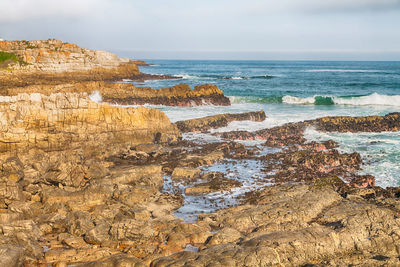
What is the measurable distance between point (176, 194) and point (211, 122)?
47.3 feet

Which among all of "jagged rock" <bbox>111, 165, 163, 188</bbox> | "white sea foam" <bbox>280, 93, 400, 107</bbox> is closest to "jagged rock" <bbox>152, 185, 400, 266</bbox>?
"jagged rock" <bbox>111, 165, 163, 188</bbox>

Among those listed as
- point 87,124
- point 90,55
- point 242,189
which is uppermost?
point 90,55

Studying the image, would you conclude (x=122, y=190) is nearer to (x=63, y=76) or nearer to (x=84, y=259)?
(x=84, y=259)

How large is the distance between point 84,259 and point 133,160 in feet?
33.9

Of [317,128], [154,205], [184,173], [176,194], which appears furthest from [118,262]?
[317,128]

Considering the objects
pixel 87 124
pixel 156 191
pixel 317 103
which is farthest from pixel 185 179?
pixel 317 103

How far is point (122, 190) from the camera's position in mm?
14648

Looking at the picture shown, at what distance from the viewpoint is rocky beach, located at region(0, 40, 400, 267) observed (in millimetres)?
9305

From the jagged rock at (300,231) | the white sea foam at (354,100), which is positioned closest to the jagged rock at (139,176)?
the jagged rock at (300,231)

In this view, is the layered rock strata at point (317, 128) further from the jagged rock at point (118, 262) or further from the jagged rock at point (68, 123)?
the jagged rock at point (118, 262)

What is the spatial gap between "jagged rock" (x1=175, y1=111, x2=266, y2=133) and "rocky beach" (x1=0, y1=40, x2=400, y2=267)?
0.14 m

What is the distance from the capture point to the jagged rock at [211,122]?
91.3 ft

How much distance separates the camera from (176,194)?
15.4 metres

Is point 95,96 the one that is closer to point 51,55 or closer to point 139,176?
point 51,55
